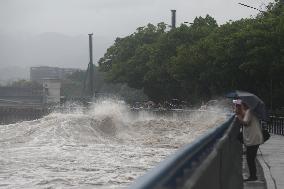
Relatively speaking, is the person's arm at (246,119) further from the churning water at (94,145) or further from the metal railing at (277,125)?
the metal railing at (277,125)

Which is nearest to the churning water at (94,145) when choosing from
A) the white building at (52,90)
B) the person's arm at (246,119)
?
the person's arm at (246,119)

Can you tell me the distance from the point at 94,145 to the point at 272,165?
23772 mm

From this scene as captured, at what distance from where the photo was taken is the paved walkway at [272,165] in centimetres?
1013

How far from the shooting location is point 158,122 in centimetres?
4684

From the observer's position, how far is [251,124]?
431 inches

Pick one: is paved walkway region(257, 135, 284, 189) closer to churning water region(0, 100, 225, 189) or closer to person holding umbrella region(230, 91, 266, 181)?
person holding umbrella region(230, 91, 266, 181)

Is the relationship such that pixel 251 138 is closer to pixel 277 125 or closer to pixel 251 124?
pixel 251 124

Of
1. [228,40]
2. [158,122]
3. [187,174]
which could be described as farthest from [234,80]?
[187,174]

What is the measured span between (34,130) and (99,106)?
11186 millimetres

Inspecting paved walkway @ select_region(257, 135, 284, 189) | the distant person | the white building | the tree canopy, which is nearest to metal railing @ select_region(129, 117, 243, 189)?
paved walkway @ select_region(257, 135, 284, 189)

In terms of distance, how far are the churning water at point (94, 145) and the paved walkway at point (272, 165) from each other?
4.95 m

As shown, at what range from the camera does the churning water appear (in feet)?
71.3

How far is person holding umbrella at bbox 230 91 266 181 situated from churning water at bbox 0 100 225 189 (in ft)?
28.6

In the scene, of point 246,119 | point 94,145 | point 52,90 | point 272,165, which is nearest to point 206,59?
point 94,145
